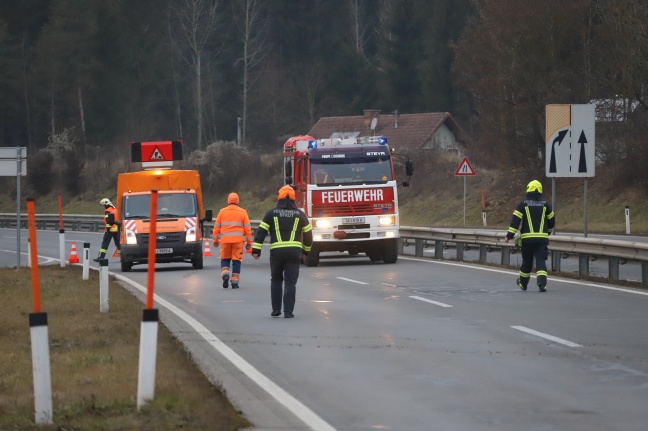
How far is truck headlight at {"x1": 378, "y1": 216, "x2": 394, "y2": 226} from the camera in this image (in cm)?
3003

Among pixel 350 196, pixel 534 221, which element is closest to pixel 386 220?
pixel 350 196

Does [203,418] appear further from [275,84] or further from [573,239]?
[275,84]

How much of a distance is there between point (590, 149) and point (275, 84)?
252ft

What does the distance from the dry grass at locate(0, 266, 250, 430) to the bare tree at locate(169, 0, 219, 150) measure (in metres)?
69.6

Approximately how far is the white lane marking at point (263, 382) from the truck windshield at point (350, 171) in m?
12.8

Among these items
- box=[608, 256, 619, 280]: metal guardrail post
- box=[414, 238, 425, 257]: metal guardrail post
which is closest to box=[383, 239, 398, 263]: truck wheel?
box=[414, 238, 425, 257]: metal guardrail post

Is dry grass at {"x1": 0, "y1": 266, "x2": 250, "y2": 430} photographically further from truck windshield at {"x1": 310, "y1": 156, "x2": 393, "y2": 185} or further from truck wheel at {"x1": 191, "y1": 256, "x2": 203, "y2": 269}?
truck wheel at {"x1": 191, "y1": 256, "x2": 203, "y2": 269}

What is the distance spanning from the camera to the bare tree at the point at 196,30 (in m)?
87.2

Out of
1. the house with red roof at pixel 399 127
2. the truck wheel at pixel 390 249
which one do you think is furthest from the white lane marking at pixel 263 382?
the house with red roof at pixel 399 127

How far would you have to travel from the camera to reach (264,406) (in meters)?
9.75

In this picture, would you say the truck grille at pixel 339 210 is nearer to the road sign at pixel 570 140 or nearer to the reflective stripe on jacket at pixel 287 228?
the road sign at pixel 570 140

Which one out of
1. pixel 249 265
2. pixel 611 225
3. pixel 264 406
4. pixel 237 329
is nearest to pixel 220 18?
pixel 611 225

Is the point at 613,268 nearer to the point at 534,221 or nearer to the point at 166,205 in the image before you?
the point at 534,221

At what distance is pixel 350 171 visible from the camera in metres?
30.4
